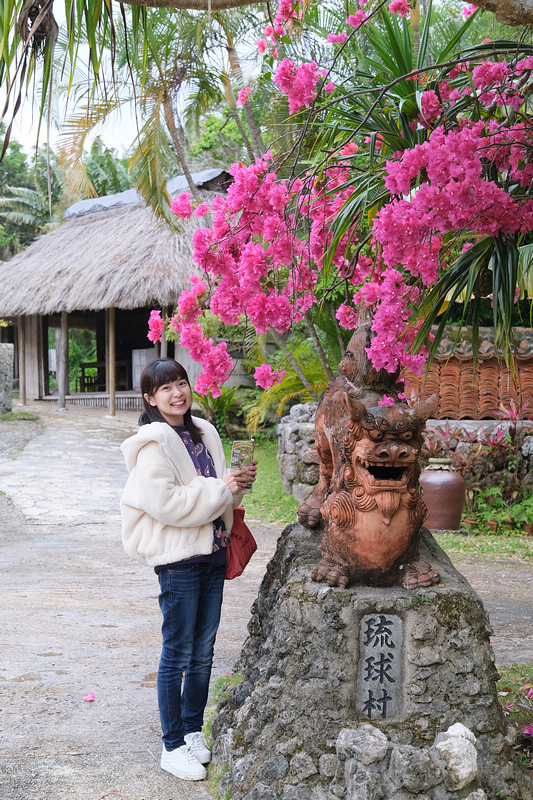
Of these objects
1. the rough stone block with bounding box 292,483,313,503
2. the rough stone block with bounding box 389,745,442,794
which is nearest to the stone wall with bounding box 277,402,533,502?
the rough stone block with bounding box 292,483,313,503

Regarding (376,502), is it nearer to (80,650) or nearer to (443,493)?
(80,650)

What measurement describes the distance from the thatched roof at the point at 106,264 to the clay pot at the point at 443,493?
6.75 m

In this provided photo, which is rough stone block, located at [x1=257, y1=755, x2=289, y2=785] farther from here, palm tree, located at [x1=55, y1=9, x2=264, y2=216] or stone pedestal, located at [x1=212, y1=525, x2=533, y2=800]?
palm tree, located at [x1=55, y1=9, x2=264, y2=216]

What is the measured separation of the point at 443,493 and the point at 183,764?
15.8 ft

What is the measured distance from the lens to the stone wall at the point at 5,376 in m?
14.2

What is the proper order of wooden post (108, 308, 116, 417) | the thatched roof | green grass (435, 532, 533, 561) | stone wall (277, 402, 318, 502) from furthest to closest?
1. wooden post (108, 308, 116, 417)
2. the thatched roof
3. stone wall (277, 402, 318, 502)
4. green grass (435, 532, 533, 561)

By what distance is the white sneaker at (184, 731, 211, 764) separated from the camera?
2932 mm

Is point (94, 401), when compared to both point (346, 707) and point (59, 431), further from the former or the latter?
point (346, 707)

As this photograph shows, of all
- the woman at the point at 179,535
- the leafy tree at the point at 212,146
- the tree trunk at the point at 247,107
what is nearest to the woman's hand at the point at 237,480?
the woman at the point at 179,535

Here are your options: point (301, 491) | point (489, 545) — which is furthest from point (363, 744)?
point (301, 491)

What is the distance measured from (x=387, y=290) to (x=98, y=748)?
2246 mm

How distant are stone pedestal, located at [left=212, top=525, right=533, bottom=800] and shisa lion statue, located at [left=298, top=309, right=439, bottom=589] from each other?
7cm

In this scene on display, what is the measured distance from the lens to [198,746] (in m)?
2.95

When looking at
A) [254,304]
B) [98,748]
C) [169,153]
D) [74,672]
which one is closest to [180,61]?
[169,153]
